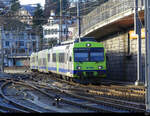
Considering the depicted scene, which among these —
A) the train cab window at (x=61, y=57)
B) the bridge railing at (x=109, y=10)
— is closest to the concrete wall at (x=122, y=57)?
the bridge railing at (x=109, y=10)

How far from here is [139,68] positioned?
74.3 feet

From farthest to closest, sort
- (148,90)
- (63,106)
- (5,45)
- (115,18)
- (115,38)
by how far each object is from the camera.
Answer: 1. (5,45)
2. (115,38)
3. (115,18)
4. (63,106)
5. (148,90)

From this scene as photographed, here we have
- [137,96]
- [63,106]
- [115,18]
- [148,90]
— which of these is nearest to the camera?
[148,90]

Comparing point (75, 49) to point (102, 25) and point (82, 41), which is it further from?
point (102, 25)

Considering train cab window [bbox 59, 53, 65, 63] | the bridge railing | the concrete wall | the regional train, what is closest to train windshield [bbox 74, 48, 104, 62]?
the regional train

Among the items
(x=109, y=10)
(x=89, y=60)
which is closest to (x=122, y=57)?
(x=109, y=10)

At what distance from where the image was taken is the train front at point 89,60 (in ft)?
74.6

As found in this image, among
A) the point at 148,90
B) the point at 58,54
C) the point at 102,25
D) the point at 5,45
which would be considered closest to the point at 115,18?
the point at 102,25

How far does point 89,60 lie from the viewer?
22922 mm

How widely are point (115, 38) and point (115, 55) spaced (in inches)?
57.3

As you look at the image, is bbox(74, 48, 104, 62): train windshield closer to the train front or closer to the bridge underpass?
the train front

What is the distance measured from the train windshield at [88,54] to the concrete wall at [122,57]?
4.35 m

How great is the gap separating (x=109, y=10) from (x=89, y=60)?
6726mm

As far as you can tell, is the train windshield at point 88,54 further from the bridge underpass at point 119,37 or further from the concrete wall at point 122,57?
the concrete wall at point 122,57
